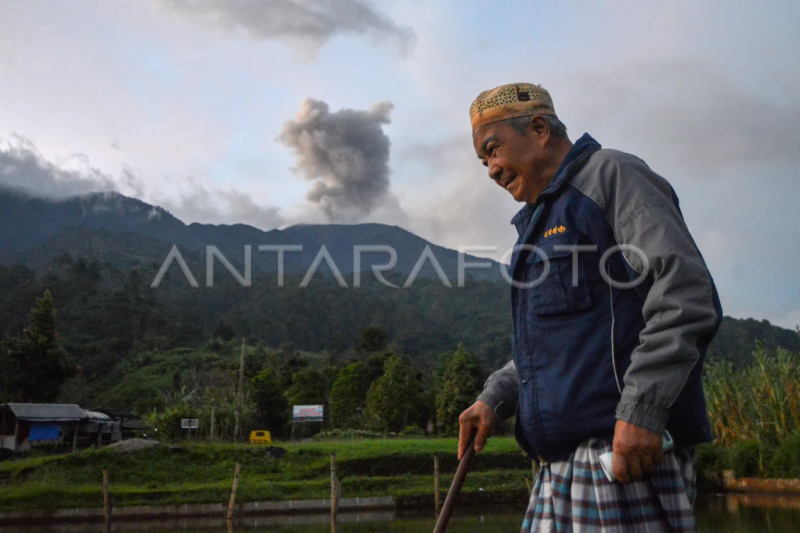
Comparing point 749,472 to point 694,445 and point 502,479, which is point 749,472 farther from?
point 694,445

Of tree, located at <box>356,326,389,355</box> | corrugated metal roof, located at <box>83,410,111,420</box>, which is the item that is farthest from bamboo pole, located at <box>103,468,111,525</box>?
tree, located at <box>356,326,389,355</box>

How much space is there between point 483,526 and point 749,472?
5559mm

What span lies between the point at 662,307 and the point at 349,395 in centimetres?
2827

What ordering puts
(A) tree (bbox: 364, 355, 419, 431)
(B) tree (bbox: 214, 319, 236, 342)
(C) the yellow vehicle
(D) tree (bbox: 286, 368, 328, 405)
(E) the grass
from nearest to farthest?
(E) the grass < (C) the yellow vehicle < (A) tree (bbox: 364, 355, 419, 431) < (D) tree (bbox: 286, 368, 328, 405) < (B) tree (bbox: 214, 319, 236, 342)

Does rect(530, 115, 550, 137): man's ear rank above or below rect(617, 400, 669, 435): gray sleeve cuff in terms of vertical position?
above

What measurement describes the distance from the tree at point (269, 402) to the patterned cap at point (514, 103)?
25.3 m

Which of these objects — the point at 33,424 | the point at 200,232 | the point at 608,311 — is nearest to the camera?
the point at 608,311

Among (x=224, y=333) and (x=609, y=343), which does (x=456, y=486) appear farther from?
(x=224, y=333)

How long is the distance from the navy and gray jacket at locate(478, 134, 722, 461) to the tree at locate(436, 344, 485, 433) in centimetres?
2269

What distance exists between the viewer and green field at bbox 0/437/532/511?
655 inches

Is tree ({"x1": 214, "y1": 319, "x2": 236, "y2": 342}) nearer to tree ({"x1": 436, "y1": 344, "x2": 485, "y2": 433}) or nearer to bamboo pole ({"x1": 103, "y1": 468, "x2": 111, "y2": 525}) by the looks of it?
tree ({"x1": 436, "y1": 344, "x2": 485, "y2": 433})

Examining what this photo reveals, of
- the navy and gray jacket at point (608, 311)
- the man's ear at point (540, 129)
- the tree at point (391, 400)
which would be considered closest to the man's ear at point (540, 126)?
the man's ear at point (540, 129)

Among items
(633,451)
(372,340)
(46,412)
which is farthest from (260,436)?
(633,451)

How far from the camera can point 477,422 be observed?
1481mm
